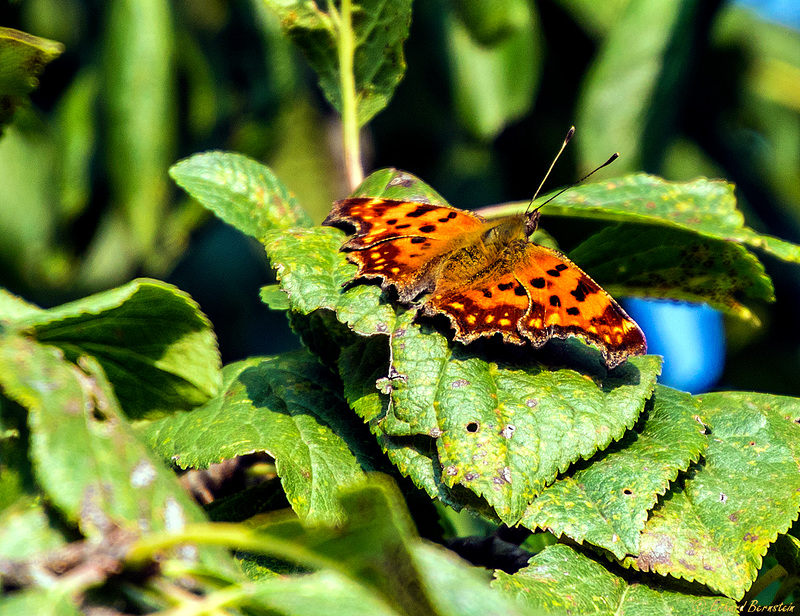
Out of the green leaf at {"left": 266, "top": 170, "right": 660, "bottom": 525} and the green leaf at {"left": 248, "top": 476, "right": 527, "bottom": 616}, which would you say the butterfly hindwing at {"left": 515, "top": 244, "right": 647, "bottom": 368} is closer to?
the green leaf at {"left": 266, "top": 170, "right": 660, "bottom": 525}

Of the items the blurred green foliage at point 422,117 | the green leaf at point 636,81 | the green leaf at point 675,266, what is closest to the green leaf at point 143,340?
the green leaf at point 675,266

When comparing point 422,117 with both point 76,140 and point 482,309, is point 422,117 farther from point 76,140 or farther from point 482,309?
point 482,309

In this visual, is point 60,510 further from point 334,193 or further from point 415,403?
point 334,193

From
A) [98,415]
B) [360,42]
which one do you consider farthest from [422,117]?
[98,415]

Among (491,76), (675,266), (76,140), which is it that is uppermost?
(491,76)

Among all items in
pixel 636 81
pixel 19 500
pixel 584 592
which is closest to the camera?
pixel 19 500

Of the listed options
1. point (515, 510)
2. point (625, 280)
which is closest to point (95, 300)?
point (515, 510)
